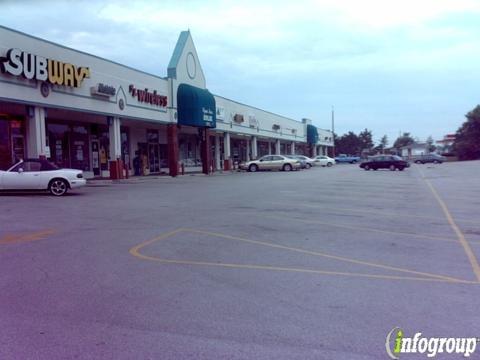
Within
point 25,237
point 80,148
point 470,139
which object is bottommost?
point 25,237

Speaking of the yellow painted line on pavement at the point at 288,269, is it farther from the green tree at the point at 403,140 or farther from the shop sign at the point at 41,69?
the green tree at the point at 403,140

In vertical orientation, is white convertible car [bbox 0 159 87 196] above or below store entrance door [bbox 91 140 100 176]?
below

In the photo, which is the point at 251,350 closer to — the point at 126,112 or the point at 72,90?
the point at 72,90

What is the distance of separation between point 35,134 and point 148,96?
36.6 feet

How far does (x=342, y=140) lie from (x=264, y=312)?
126 metres

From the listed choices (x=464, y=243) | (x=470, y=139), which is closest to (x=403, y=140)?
(x=470, y=139)

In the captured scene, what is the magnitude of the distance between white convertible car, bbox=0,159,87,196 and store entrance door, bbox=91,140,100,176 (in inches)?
559

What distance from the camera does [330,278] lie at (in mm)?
6844

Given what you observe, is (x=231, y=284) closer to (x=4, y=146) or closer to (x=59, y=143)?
(x=4, y=146)

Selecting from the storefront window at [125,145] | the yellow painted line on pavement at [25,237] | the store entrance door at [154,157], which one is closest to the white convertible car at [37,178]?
the yellow painted line on pavement at [25,237]

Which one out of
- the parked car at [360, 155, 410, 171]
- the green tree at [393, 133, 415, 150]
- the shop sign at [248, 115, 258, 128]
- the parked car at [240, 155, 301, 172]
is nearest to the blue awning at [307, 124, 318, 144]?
the shop sign at [248, 115, 258, 128]

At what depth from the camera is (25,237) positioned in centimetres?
1006

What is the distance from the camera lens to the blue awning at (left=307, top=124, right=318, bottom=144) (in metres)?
80.8

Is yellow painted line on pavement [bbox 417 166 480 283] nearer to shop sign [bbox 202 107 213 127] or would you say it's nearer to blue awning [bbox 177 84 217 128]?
blue awning [bbox 177 84 217 128]
